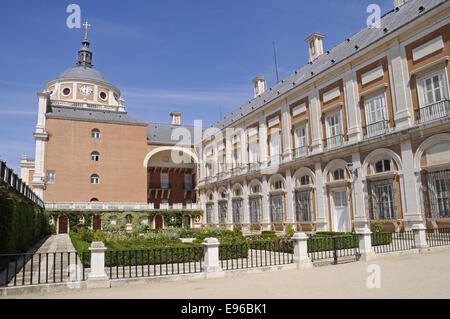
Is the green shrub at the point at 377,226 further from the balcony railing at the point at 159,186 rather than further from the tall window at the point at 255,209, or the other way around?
the balcony railing at the point at 159,186

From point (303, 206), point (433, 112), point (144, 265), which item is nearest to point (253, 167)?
point (303, 206)

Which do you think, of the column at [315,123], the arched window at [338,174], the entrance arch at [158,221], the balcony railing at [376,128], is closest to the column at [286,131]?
the column at [315,123]

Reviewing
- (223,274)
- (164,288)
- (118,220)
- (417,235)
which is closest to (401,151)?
(417,235)

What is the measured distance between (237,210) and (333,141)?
13.8 meters

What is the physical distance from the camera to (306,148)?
24.0 metres

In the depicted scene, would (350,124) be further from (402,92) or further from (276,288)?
(276,288)

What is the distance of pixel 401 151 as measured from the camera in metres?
17.1

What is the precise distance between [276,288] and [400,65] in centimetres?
1472

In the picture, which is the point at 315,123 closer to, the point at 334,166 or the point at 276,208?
the point at 334,166

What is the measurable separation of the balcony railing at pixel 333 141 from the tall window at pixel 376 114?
78.0 inches

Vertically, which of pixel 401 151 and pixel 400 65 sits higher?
pixel 400 65

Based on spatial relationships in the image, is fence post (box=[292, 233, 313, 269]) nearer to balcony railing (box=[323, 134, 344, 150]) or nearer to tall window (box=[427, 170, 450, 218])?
Answer: tall window (box=[427, 170, 450, 218])

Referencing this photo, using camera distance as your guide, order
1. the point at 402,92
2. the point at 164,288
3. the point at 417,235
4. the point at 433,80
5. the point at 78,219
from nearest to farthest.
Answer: the point at 164,288 → the point at 417,235 → the point at 433,80 → the point at 402,92 → the point at 78,219

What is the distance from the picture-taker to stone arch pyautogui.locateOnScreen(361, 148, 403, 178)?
17234mm
